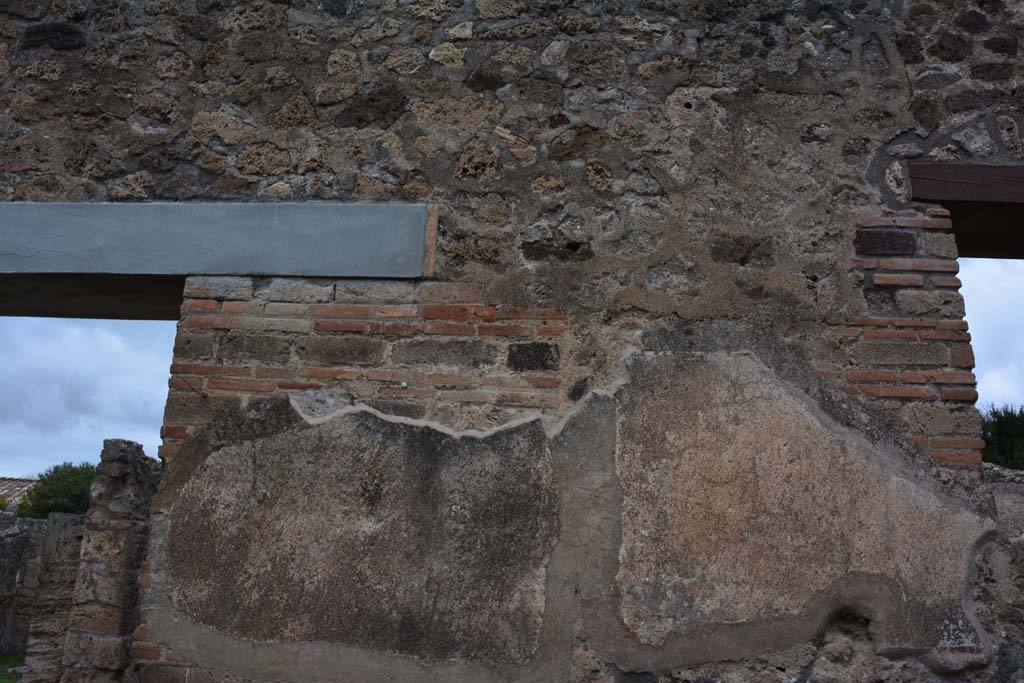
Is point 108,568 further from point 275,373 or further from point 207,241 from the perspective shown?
point 207,241

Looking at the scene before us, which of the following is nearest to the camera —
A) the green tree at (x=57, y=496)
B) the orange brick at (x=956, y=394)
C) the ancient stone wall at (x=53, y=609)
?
the orange brick at (x=956, y=394)

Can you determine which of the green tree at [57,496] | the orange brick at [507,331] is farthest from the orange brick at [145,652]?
the green tree at [57,496]

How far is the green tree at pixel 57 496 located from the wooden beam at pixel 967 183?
61.4 ft

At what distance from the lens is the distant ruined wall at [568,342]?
8.93ft

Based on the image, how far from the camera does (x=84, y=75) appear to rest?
350cm

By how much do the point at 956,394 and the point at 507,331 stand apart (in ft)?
5.25

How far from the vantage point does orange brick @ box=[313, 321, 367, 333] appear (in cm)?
312

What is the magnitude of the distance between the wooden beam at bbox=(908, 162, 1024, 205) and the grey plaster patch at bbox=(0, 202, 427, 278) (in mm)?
1901

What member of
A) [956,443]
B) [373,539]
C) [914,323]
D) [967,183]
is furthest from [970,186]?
[373,539]

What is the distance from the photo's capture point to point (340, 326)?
312 centimetres

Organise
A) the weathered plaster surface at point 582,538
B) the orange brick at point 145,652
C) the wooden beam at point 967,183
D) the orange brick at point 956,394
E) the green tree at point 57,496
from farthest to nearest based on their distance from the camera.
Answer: the green tree at point 57,496, the wooden beam at point 967,183, the orange brick at point 956,394, the orange brick at point 145,652, the weathered plaster surface at point 582,538

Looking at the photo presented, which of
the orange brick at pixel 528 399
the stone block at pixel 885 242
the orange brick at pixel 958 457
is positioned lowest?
the orange brick at pixel 958 457

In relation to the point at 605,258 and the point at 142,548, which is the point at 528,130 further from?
the point at 142,548

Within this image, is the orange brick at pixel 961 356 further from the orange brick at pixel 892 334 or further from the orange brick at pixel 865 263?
the orange brick at pixel 865 263
